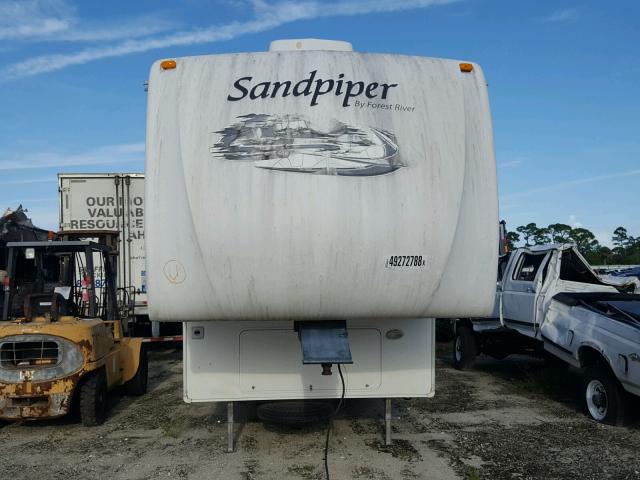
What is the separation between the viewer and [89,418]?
7086mm

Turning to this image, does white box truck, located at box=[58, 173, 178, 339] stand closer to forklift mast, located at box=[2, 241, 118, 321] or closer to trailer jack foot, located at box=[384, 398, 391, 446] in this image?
forklift mast, located at box=[2, 241, 118, 321]

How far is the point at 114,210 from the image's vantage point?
12391mm

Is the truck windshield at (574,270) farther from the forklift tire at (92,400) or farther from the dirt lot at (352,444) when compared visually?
the forklift tire at (92,400)

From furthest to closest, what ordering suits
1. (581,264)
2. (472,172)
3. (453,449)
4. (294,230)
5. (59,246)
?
(581,264) < (59,246) < (453,449) < (472,172) < (294,230)

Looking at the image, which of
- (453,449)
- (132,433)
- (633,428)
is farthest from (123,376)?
(633,428)

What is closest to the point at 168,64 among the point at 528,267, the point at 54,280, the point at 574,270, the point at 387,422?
the point at 387,422

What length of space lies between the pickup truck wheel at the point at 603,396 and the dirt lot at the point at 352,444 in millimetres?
143

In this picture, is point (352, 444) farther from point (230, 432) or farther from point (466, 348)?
point (466, 348)

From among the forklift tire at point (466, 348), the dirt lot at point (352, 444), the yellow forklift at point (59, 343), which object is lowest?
the dirt lot at point (352, 444)

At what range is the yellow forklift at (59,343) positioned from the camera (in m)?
6.60

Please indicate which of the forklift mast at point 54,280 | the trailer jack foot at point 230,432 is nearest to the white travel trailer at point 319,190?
the trailer jack foot at point 230,432

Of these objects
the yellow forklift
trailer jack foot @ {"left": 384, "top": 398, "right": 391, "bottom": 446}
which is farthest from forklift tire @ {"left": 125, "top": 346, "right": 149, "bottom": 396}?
trailer jack foot @ {"left": 384, "top": 398, "right": 391, "bottom": 446}

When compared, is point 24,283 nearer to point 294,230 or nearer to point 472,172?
point 294,230

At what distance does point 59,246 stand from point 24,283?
0.84 m
